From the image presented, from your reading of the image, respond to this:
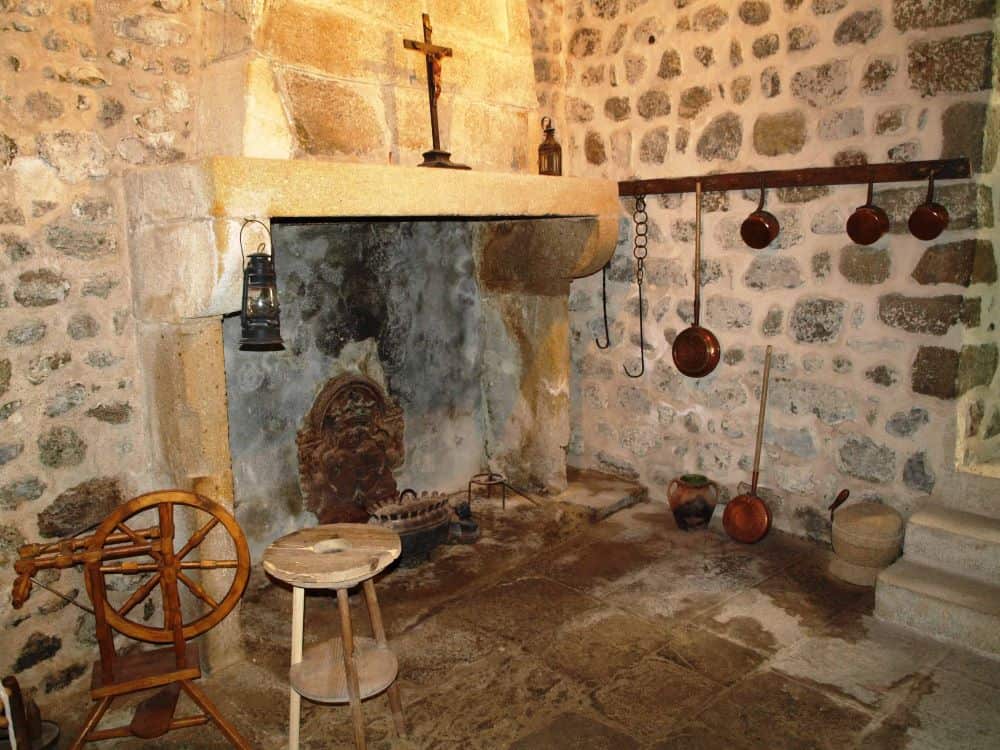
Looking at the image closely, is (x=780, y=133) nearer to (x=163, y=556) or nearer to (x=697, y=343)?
(x=697, y=343)

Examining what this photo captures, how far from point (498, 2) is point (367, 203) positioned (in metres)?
1.40

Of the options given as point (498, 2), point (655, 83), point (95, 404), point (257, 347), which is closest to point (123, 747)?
point (95, 404)

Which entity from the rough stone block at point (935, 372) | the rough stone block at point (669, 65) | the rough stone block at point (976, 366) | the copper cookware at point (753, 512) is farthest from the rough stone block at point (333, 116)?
the rough stone block at point (976, 366)

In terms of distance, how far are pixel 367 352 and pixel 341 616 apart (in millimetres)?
1895

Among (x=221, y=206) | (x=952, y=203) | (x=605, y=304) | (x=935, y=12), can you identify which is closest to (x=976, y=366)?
(x=952, y=203)

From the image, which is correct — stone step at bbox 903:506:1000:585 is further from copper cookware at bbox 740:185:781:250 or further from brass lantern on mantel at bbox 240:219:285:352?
brass lantern on mantel at bbox 240:219:285:352

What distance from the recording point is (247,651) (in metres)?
2.79

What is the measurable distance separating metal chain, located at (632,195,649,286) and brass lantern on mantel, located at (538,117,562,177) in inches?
20.2

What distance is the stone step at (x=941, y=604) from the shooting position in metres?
2.68

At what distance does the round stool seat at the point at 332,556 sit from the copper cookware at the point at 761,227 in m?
2.25

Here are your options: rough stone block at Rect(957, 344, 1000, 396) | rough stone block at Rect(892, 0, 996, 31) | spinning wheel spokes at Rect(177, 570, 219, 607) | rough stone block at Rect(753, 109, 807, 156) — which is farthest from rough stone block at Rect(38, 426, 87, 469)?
rough stone block at Rect(892, 0, 996, 31)

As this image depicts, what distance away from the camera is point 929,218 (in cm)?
295

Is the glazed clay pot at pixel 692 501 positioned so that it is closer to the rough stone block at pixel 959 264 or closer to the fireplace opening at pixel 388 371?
the fireplace opening at pixel 388 371

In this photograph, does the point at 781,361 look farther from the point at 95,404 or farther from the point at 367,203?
the point at 95,404
